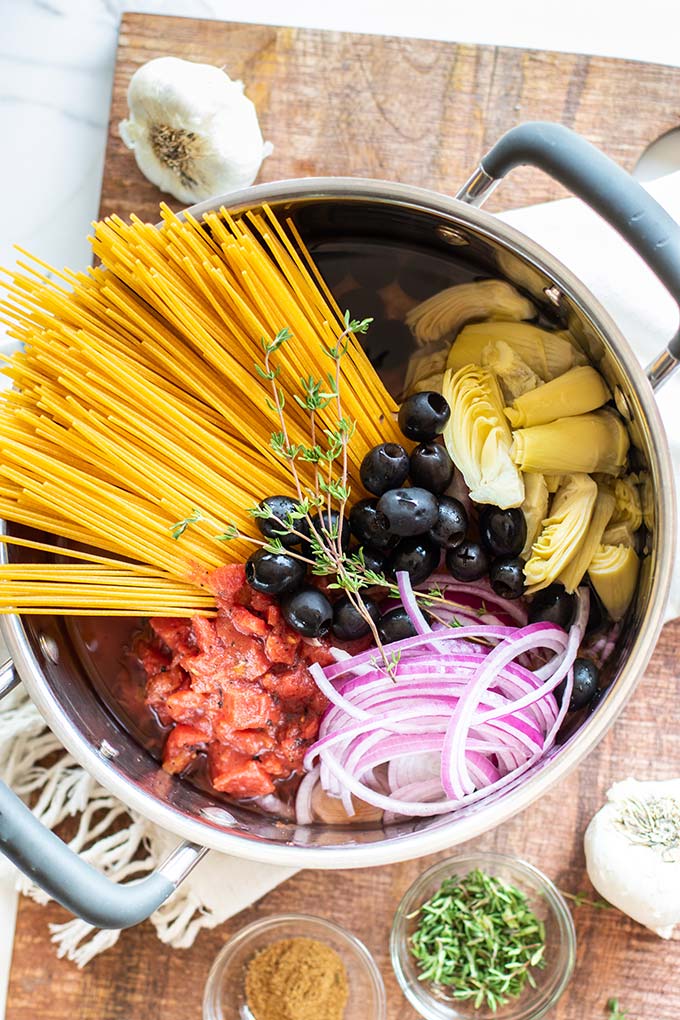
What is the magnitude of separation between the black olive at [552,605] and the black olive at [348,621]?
7.8 inches

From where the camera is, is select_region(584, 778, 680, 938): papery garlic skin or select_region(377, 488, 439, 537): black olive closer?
select_region(377, 488, 439, 537): black olive

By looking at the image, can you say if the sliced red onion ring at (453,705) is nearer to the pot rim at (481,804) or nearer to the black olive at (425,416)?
the pot rim at (481,804)

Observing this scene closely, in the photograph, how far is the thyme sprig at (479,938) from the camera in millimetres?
1287

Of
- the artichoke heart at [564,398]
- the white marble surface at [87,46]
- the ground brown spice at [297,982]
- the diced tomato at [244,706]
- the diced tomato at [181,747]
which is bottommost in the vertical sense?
the ground brown spice at [297,982]

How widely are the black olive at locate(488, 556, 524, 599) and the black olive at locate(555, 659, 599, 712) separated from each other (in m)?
0.12

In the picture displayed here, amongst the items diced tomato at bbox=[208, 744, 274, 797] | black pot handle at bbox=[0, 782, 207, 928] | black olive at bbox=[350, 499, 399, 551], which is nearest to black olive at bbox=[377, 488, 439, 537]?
black olive at bbox=[350, 499, 399, 551]

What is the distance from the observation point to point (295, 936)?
1321 mm

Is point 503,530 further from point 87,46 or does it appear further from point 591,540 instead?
point 87,46

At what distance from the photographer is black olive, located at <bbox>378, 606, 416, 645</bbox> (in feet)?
3.74

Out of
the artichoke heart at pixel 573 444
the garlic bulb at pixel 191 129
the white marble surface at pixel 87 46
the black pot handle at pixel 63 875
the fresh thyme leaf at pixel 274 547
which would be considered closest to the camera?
the black pot handle at pixel 63 875

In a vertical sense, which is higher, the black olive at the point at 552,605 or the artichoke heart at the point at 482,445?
the artichoke heart at the point at 482,445

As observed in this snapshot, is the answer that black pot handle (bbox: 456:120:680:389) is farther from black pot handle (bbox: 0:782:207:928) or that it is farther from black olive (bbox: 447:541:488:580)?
black pot handle (bbox: 0:782:207:928)

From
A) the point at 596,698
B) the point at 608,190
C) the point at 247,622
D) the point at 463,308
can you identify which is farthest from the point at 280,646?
the point at 608,190

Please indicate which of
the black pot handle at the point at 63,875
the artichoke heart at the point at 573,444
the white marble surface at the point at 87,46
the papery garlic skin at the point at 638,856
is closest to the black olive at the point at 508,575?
the artichoke heart at the point at 573,444
